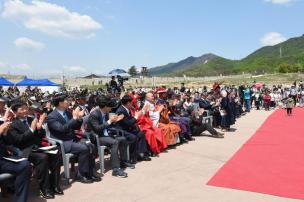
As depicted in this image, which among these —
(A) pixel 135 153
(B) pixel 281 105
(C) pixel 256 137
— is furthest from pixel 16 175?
(B) pixel 281 105

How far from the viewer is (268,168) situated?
724cm

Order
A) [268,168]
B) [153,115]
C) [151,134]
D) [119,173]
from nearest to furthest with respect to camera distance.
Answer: [119,173] < [268,168] < [151,134] < [153,115]

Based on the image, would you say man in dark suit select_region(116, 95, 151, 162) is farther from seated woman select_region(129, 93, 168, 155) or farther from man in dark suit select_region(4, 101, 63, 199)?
man in dark suit select_region(4, 101, 63, 199)

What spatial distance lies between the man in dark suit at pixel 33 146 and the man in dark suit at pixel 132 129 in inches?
84.0

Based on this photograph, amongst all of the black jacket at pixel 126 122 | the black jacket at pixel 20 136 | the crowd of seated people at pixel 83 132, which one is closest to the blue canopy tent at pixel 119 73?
the crowd of seated people at pixel 83 132

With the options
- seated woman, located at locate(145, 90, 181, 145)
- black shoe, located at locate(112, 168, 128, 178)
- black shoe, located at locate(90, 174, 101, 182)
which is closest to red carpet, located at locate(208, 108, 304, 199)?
black shoe, located at locate(112, 168, 128, 178)

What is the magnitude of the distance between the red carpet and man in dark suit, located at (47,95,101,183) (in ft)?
6.96

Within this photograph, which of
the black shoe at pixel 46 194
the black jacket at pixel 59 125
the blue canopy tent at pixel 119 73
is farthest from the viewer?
the blue canopy tent at pixel 119 73

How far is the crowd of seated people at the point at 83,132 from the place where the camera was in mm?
4945

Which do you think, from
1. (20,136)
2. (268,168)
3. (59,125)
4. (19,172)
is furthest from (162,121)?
(19,172)

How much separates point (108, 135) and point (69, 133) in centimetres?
111

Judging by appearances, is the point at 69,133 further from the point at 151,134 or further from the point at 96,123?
the point at 151,134

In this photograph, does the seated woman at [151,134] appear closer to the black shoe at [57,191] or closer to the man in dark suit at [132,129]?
the man in dark suit at [132,129]

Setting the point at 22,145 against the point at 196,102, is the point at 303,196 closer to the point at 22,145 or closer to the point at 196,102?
the point at 22,145
